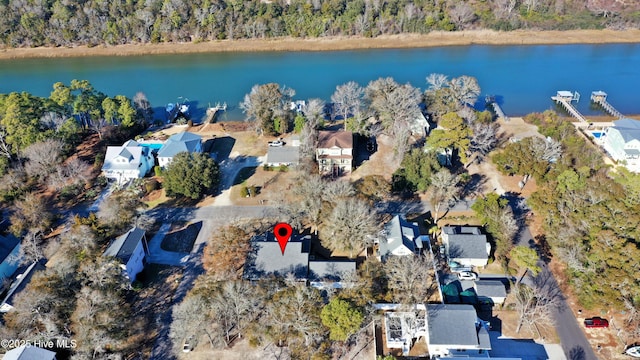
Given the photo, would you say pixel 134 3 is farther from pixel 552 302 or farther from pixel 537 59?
pixel 552 302

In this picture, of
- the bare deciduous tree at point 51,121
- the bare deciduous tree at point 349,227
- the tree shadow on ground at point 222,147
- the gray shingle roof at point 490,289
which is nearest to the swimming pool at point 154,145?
the tree shadow on ground at point 222,147

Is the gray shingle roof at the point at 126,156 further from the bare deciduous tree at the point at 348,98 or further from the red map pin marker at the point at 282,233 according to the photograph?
the bare deciduous tree at the point at 348,98

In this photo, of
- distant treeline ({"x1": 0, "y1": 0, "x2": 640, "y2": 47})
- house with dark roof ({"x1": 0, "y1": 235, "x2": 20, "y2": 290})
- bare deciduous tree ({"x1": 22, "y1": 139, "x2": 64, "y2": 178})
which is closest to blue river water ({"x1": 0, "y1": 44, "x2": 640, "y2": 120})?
distant treeline ({"x1": 0, "y1": 0, "x2": 640, "y2": 47})

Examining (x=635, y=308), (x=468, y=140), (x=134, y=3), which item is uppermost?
(x=134, y=3)

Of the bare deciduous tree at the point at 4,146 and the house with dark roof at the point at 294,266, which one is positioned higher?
the bare deciduous tree at the point at 4,146

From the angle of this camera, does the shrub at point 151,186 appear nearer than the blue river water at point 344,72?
Yes

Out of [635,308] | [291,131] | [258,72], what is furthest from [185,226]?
[258,72]
